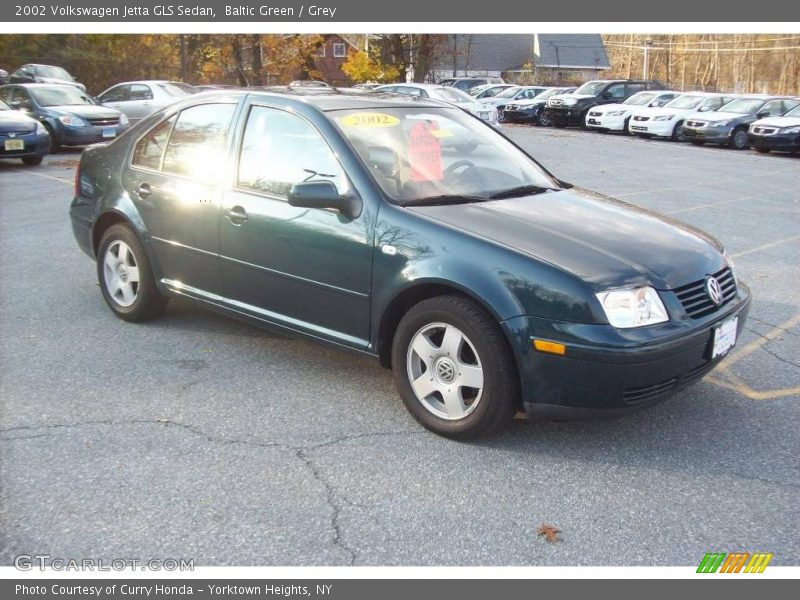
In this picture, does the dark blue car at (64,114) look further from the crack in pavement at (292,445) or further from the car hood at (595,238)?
the car hood at (595,238)

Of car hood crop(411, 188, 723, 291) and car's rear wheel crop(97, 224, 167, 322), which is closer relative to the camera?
car hood crop(411, 188, 723, 291)

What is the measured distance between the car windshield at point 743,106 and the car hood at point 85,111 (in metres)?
16.7

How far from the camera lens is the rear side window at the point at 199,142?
4.85 m

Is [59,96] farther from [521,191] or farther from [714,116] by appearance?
[714,116]

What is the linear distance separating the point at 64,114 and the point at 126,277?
42.2 feet

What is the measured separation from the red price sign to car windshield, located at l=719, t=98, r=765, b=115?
20.3 m

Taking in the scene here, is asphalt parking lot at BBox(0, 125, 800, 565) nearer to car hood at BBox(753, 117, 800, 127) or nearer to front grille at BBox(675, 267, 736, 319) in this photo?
front grille at BBox(675, 267, 736, 319)

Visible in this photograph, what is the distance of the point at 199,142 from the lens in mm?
5023

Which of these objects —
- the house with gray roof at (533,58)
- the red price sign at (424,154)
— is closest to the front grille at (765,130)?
the red price sign at (424,154)

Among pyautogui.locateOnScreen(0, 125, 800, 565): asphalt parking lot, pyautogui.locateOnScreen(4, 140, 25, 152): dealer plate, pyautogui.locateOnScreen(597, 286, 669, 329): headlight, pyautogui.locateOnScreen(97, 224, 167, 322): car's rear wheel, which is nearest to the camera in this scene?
pyautogui.locateOnScreen(0, 125, 800, 565): asphalt parking lot

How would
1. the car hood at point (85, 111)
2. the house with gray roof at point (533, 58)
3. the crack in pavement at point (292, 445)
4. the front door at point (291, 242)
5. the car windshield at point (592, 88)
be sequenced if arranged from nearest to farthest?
the crack in pavement at point (292, 445)
the front door at point (291, 242)
the car hood at point (85, 111)
the car windshield at point (592, 88)
the house with gray roof at point (533, 58)

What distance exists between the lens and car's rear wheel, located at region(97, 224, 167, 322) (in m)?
5.31

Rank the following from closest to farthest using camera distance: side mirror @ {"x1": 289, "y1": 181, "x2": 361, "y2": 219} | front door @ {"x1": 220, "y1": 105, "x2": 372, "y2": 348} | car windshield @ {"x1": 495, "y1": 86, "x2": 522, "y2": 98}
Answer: side mirror @ {"x1": 289, "y1": 181, "x2": 361, "y2": 219} → front door @ {"x1": 220, "y1": 105, "x2": 372, "y2": 348} → car windshield @ {"x1": 495, "y1": 86, "x2": 522, "y2": 98}

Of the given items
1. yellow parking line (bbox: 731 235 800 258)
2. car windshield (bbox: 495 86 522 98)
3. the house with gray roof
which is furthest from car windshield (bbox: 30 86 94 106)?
the house with gray roof
